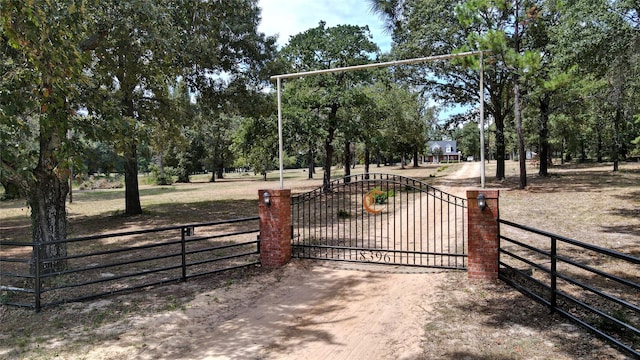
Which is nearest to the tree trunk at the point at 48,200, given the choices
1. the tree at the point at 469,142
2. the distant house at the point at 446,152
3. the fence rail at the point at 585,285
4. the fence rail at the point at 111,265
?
the fence rail at the point at 111,265

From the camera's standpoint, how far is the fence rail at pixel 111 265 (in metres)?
5.98

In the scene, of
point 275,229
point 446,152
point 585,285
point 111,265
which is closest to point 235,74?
point 275,229

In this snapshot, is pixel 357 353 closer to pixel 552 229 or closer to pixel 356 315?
pixel 356 315

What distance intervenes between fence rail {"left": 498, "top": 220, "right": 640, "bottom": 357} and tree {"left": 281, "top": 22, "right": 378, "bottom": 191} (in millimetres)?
13132

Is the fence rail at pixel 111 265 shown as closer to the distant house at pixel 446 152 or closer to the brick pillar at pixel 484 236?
the brick pillar at pixel 484 236

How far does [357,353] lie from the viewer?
4.48 m

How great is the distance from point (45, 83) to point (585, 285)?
7.92m

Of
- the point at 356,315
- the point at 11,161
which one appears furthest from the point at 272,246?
the point at 11,161

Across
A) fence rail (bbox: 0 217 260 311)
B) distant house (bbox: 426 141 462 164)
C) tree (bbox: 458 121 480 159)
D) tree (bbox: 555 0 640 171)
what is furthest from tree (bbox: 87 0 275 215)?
distant house (bbox: 426 141 462 164)

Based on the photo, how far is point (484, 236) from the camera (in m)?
6.62

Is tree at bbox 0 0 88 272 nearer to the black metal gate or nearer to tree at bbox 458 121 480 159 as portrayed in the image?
the black metal gate

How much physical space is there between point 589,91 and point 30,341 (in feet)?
89.7

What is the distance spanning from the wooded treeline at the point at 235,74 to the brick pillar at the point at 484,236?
19.7ft

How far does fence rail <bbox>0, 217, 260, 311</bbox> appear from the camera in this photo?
5984 mm
